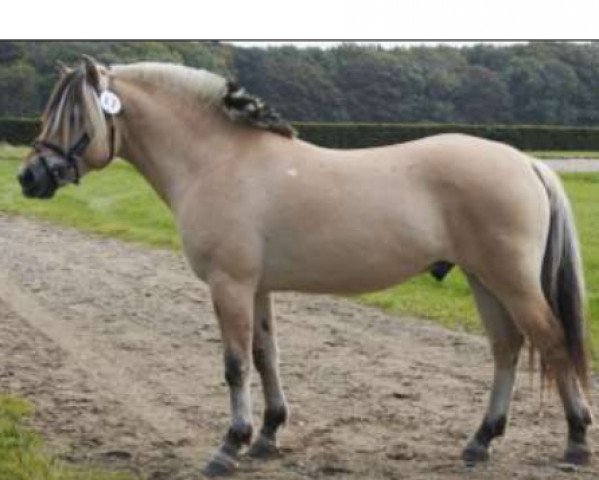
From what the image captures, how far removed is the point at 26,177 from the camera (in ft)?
18.7

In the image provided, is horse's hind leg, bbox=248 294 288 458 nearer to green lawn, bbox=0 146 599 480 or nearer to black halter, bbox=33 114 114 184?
green lawn, bbox=0 146 599 480

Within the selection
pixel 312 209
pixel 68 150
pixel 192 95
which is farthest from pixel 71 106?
pixel 312 209

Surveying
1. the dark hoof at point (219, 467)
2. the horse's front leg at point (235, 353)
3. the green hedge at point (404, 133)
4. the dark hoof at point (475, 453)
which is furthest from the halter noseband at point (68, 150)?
the green hedge at point (404, 133)

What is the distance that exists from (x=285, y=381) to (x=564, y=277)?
8.70ft

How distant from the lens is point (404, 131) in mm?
37375

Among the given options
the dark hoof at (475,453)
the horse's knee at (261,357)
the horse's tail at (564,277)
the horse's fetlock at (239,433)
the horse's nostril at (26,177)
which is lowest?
the dark hoof at (475,453)

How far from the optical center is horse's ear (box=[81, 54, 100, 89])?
223 inches

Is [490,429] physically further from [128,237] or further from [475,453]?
[128,237]

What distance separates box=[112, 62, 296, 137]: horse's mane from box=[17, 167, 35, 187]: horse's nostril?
71cm

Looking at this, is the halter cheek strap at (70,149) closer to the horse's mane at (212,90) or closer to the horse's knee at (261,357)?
the horse's mane at (212,90)

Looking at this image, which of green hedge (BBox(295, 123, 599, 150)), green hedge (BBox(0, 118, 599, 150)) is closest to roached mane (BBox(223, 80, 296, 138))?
Answer: green hedge (BBox(295, 123, 599, 150))

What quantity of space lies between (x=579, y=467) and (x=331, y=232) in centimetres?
181

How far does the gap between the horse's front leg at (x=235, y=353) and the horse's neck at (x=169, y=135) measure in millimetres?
618

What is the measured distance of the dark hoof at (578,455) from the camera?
5773 millimetres
